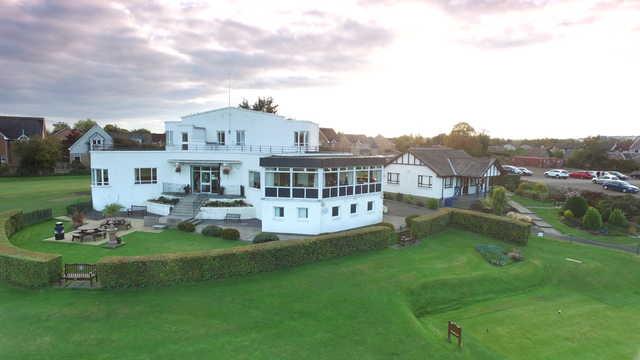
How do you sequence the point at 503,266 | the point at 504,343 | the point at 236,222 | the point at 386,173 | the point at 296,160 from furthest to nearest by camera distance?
the point at 386,173
the point at 236,222
the point at 296,160
the point at 503,266
the point at 504,343

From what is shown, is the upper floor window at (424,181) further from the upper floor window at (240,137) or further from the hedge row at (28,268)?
the hedge row at (28,268)

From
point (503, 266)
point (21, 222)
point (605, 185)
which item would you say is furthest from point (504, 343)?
point (605, 185)

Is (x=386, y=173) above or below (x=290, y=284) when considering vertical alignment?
above

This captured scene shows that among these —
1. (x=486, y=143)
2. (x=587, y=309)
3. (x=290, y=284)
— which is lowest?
(x=587, y=309)

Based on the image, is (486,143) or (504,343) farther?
(486,143)

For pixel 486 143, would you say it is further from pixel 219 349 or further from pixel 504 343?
pixel 219 349

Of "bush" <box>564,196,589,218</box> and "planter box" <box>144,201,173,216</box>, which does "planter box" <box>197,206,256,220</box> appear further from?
"bush" <box>564,196,589,218</box>
